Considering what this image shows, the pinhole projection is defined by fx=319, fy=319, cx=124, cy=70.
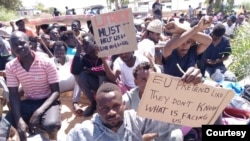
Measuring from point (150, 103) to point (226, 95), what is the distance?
472mm

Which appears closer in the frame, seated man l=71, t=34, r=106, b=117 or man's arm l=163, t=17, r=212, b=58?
man's arm l=163, t=17, r=212, b=58

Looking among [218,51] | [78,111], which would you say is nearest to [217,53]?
[218,51]

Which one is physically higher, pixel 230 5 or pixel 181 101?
pixel 181 101

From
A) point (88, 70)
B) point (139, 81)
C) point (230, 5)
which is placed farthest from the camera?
point (230, 5)

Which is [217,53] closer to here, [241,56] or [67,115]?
[241,56]

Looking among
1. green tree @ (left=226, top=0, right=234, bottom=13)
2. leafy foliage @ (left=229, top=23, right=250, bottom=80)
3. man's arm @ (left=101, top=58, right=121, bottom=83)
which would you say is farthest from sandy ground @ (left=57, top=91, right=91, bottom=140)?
green tree @ (left=226, top=0, right=234, bottom=13)

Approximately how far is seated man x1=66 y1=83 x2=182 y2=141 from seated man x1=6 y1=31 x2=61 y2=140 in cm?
113

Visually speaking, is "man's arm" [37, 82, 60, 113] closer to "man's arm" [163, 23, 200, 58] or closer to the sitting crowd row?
the sitting crowd row

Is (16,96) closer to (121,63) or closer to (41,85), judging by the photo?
(41,85)

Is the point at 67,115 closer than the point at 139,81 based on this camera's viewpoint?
No

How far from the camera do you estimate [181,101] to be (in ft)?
6.61

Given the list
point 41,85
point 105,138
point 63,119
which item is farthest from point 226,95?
point 63,119

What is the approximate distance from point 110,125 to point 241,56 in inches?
167

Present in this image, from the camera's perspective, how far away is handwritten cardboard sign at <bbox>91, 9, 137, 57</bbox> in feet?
12.2
